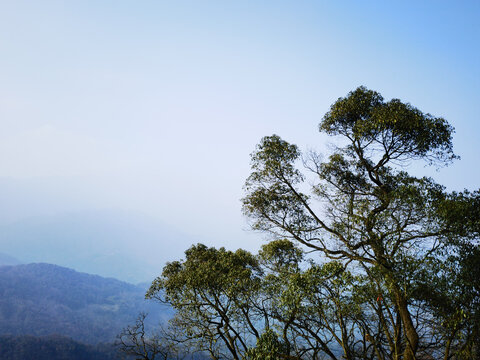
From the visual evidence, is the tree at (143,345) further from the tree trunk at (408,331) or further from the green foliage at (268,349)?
the tree trunk at (408,331)

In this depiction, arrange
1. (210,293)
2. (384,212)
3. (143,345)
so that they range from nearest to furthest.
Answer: (384,212) → (210,293) → (143,345)

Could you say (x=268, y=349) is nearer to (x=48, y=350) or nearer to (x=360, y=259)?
(x=360, y=259)

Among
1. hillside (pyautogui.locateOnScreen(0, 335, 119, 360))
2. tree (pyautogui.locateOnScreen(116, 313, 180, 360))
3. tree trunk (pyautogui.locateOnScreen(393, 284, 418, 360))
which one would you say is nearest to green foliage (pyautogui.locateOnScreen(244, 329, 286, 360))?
tree trunk (pyautogui.locateOnScreen(393, 284, 418, 360))

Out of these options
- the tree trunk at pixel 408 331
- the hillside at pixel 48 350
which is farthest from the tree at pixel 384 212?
the hillside at pixel 48 350

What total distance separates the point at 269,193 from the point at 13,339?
132m

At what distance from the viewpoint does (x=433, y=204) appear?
8.34 meters

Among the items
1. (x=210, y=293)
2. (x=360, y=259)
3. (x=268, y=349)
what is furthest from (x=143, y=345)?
(x=360, y=259)

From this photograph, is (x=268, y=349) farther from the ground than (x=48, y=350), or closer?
farther from the ground

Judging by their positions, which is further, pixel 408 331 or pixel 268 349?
pixel 268 349

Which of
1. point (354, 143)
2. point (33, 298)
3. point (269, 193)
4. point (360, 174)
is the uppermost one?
point (33, 298)

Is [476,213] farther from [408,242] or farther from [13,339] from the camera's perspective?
[13,339]

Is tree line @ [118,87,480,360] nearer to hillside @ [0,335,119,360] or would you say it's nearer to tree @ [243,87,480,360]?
tree @ [243,87,480,360]

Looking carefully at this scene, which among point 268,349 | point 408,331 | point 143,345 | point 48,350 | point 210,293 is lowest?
point 48,350

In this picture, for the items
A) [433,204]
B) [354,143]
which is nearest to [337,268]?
[433,204]
